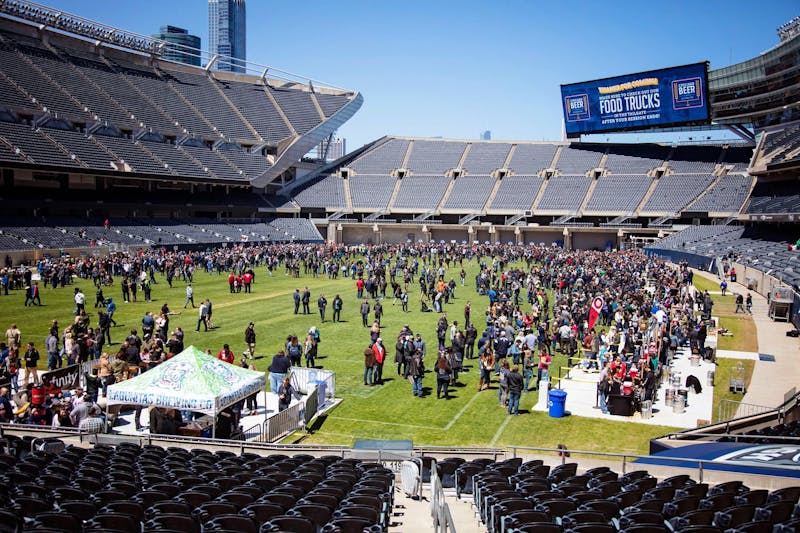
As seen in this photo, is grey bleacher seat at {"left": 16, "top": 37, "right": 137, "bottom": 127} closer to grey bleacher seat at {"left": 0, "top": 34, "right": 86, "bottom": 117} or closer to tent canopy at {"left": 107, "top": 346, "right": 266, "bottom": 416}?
grey bleacher seat at {"left": 0, "top": 34, "right": 86, "bottom": 117}

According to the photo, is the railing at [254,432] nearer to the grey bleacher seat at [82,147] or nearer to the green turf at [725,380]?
the green turf at [725,380]

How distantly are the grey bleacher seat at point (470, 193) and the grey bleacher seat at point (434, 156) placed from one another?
11.7 ft

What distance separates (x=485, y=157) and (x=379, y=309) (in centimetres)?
5718

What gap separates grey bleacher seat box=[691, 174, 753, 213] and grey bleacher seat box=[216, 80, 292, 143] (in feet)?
140

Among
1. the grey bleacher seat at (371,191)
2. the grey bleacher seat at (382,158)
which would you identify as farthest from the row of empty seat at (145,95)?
the grey bleacher seat at (371,191)

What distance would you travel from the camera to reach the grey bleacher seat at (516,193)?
68188mm

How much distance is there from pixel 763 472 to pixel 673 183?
60846mm

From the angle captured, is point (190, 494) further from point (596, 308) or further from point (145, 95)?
point (145, 95)

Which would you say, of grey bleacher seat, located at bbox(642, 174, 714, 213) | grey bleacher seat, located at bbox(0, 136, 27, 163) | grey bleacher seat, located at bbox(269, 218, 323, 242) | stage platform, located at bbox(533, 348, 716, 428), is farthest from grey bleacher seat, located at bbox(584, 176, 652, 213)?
grey bleacher seat, located at bbox(0, 136, 27, 163)

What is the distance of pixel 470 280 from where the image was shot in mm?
40156

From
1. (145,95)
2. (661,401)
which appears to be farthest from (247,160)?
(661,401)

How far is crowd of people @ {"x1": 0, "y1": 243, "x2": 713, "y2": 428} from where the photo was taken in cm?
1608

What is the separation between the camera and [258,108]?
252 ft

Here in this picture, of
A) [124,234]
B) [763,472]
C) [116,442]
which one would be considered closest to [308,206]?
[124,234]
